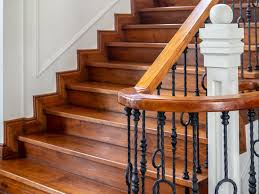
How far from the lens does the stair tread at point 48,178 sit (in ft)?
8.21

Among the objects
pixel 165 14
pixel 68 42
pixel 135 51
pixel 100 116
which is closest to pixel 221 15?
pixel 100 116

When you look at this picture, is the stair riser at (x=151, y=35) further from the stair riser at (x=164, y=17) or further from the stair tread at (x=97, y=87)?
the stair tread at (x=97, y=87)

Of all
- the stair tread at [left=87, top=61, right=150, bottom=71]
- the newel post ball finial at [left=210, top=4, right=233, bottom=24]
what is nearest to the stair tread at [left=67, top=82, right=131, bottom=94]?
the stair tread at [left=87, top=61, right=150, bottom=71]

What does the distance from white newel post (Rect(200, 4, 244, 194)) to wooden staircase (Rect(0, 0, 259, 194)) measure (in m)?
0.26

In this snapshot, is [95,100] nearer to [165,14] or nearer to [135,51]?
[135,51]

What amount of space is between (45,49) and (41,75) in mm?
214

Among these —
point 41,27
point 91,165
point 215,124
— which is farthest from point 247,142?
point 41,27

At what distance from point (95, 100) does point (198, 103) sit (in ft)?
6.33

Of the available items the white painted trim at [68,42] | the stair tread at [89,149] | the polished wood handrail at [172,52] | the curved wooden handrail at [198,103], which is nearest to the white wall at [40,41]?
the white painted trim at [68,42]

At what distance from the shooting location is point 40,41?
3.40 metres

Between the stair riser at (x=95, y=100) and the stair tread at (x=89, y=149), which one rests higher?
the stair riser at (x=95, y=100)

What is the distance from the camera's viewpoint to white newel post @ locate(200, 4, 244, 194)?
69.9 inches

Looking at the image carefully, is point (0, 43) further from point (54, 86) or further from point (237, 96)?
point (237, 96)

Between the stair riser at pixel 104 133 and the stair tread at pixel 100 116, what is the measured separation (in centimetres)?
3
